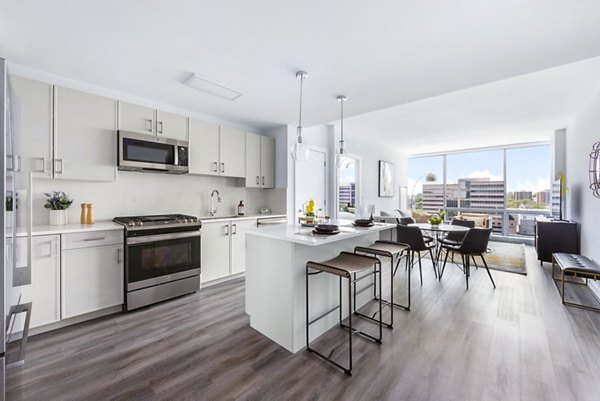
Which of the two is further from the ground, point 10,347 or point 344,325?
point 10,347

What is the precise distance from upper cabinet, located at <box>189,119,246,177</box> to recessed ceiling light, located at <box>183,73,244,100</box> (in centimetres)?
69

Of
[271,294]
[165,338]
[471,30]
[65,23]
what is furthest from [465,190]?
[65,23]

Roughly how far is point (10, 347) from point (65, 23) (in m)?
2.11

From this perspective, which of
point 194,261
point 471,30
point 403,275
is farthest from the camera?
point 403,275

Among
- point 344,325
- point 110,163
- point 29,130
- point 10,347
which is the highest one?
point 29,130

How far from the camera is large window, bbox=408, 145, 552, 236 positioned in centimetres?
666

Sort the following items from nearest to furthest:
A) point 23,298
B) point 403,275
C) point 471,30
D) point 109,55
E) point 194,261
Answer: point 471,30
point 23,298
point 109,55
point 194,261
point 403,275

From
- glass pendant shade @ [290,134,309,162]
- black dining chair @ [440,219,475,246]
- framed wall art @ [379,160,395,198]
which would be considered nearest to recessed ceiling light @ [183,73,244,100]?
glass pendant shade @ [290,134,309,162]

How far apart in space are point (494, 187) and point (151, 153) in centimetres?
840

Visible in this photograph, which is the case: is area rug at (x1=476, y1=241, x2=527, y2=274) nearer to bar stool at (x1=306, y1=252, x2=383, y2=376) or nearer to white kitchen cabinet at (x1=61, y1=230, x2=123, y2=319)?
bar stool at (x1=306, y1=252, x2=383, y2=376)

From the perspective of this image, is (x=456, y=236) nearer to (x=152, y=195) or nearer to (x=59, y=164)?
(x=152, y=195)

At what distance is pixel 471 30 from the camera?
5.95 feet

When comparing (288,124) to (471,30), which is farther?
(288,124)

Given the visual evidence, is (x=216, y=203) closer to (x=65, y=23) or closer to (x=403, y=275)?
(x=65, y=23)
